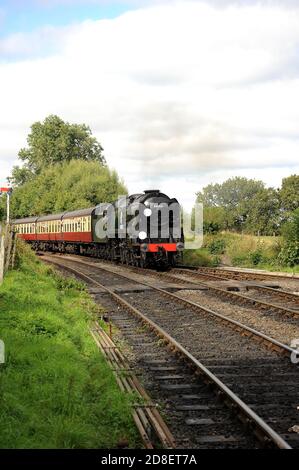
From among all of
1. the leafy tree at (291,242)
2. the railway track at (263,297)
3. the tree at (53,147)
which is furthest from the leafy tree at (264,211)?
the railway track at (263,297)

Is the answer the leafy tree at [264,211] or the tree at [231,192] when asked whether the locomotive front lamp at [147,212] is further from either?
the tree at [231,192]

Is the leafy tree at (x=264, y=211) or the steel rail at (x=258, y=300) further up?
the leafy tree at (x=264, y=211)

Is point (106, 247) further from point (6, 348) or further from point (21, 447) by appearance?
point (21, 447)

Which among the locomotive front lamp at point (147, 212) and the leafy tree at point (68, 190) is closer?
the locomotive front lamp at point (147, 212)

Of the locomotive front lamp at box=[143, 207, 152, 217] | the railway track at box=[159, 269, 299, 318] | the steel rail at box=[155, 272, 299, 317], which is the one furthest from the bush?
the steel rail at box=[155, 272, 299, 317]

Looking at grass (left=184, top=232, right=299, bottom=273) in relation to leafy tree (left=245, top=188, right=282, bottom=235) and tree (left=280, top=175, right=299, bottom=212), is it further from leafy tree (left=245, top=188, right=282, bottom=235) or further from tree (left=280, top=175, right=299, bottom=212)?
tree (left=280, top=175, right=299, bottom=212)

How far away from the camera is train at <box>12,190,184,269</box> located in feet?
81.6

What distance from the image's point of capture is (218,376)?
→ 7.99 m

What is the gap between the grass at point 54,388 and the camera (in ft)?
18.0

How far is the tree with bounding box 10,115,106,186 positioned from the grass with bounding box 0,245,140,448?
76.3 m

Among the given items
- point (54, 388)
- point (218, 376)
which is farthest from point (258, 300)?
point (54, 388)

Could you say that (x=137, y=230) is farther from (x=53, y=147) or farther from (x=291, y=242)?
(x=53, y=147)

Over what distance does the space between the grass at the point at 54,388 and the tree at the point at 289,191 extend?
Answer: 55.7 meters
